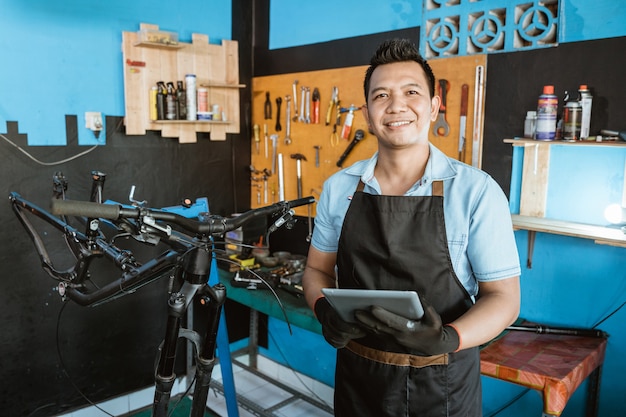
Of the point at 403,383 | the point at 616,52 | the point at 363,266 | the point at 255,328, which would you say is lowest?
the point at 255,328

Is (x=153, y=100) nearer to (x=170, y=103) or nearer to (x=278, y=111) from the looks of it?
(x=170, y=103)

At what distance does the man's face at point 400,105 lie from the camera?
148 centimetres

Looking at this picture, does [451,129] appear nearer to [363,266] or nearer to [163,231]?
[363,266]

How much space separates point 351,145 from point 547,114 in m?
1.16

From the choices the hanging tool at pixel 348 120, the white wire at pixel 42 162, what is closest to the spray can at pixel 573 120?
the hanging tool at pixel 348 120

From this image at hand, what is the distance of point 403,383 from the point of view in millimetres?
1459

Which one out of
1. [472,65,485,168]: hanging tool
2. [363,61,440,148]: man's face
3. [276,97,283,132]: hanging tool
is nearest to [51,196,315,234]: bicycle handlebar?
[363,61,440,148]: man's face

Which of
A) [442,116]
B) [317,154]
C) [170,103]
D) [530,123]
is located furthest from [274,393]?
[530,123]

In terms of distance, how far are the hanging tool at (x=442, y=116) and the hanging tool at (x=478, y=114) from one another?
0.16m

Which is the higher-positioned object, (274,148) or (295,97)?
(295,97)

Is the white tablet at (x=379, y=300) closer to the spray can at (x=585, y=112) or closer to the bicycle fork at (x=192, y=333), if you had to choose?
the bicycle fork at (x=192, y=333)

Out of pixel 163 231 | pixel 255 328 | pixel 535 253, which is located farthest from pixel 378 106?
pixel 255 328

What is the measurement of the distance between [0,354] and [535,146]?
293cm

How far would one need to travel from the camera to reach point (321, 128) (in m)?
3.37
